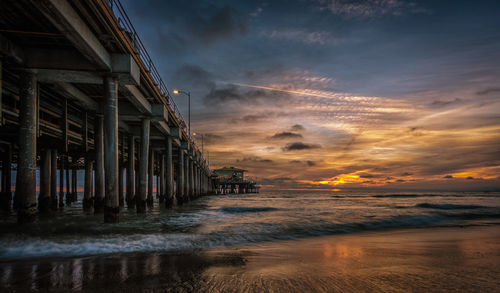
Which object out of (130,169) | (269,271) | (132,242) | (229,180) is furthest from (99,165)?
(229,180)

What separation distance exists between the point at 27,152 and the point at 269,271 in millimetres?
11982

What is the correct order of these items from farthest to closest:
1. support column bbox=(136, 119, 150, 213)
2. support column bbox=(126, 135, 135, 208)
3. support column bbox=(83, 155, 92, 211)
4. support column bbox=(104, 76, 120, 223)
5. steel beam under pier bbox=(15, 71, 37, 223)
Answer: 1. support column bbox=(126, 135, 135, 208)
2. support column bbox=(83, 155, 92, 211)
3. support column bbox=(136, 119, 150, 213)
4. support column bbox=(104, 76, 120, 223)
5. steel beam under pier bbox=(15, 71, 37, 223)

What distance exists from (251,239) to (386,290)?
20.8 feet

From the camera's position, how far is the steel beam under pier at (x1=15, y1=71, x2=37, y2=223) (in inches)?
462

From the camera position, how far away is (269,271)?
535cm

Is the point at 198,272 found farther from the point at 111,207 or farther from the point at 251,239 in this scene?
the point at 111,207

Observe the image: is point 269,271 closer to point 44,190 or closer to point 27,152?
point 27,152

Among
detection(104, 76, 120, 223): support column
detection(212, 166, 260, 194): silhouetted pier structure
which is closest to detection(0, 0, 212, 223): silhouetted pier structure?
detection(104, 76, 120, 223): support column

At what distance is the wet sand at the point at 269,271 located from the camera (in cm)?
445

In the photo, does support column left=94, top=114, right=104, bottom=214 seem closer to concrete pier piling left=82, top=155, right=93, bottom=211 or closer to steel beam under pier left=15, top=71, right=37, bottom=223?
steel beam under pier left=15, top=71, right=37, bottom=223

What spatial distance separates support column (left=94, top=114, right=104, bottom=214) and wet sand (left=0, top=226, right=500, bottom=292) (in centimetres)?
995

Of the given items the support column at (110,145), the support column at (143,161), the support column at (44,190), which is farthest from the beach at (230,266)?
the support column at (44,190)

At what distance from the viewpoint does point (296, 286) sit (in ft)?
14.5

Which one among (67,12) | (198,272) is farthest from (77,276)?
(67,12)
